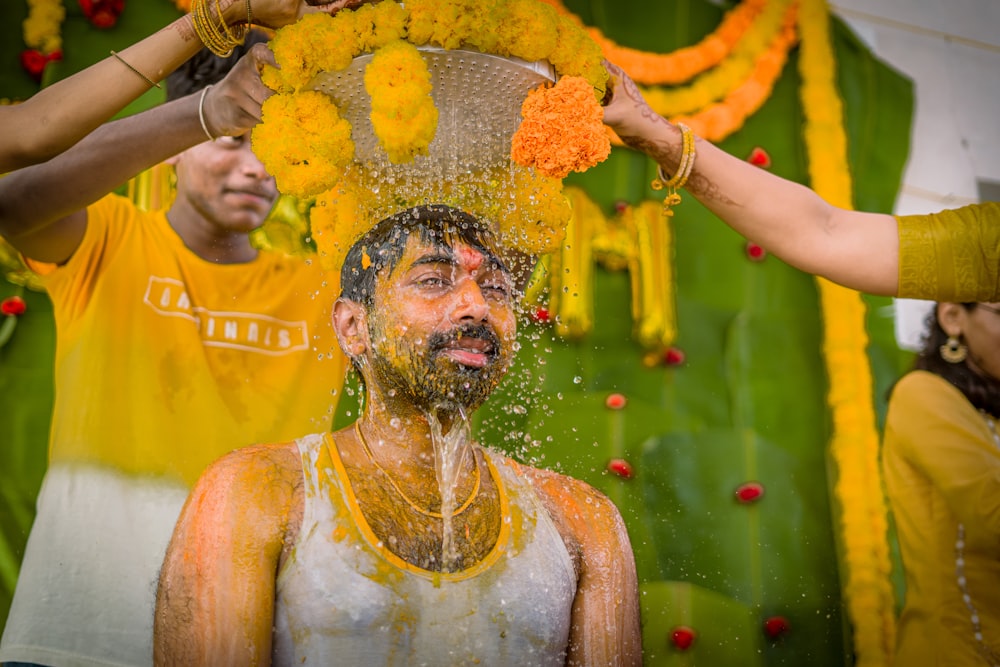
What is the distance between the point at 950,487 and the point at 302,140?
8.31 feet

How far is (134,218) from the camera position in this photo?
3.54m

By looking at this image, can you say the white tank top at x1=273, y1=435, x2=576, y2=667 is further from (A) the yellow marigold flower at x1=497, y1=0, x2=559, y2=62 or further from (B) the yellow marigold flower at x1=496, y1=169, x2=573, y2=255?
(A) the yellow marigold flower at x1=497, y1=0, x2=559, y2=62

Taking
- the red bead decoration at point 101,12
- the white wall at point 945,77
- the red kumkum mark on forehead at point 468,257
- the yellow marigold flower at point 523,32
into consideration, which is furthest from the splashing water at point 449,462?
the white wall at point 945,77

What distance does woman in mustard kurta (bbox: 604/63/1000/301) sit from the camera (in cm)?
306

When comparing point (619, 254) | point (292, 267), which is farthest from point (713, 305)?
A: point (292, 267)

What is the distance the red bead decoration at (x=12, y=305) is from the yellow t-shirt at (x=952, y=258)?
105 inches

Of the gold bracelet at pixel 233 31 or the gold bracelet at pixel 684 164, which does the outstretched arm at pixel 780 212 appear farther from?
the gold bracelet at pixel 233 31

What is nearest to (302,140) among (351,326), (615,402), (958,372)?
(351,326)

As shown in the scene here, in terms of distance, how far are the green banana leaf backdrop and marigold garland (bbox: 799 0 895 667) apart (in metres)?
0.05

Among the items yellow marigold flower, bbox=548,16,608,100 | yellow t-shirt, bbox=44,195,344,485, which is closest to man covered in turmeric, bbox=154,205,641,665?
yellow marigold flower, bbox=548,16,608,100

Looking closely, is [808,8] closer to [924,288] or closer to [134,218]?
[924,288]

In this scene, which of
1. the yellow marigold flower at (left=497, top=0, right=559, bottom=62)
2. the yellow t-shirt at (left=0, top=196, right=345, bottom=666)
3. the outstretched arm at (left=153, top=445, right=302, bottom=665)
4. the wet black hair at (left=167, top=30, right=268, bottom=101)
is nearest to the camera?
the outstretched arm at (left=153, top=445, right=302, bottom=665)

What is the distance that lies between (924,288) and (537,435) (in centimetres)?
141

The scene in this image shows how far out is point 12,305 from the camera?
342 cm
